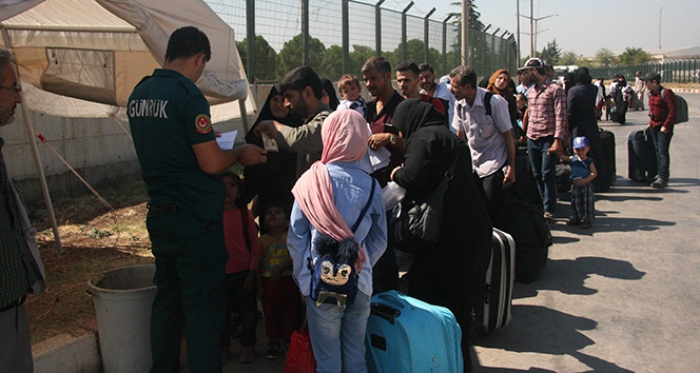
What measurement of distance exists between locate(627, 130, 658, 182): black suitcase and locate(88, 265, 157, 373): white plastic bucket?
30.1 feet

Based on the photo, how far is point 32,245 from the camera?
113 inches

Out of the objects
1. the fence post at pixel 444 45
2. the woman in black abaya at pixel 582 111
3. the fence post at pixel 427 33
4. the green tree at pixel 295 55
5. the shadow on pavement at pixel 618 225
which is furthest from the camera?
the fence post at pixel 444 45

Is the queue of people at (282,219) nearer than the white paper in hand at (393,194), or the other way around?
the queue of people at (282,219)

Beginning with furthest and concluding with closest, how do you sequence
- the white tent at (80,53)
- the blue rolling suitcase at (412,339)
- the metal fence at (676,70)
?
the metal fence at (676,70) < the white tent at (80,53) < the blue rolling suitcase at (412,339)

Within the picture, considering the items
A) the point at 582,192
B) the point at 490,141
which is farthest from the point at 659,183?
the point at 490,141

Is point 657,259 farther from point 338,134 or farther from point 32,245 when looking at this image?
point 32,245

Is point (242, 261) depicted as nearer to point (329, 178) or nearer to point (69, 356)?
point (69, 356)

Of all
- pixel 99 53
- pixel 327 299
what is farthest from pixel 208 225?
pixel 99 53

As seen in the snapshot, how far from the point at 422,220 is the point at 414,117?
0.67m

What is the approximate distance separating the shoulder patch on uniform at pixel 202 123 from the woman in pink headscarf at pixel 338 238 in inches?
22.9

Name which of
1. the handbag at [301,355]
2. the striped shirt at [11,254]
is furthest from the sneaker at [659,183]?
the striped shirt at [11,254]

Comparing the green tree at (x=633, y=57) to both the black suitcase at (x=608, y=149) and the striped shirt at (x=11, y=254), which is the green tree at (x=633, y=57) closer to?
the black suitcase at (x=608, y=149)

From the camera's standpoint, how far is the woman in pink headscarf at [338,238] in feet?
9.84

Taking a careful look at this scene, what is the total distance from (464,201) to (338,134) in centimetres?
107
